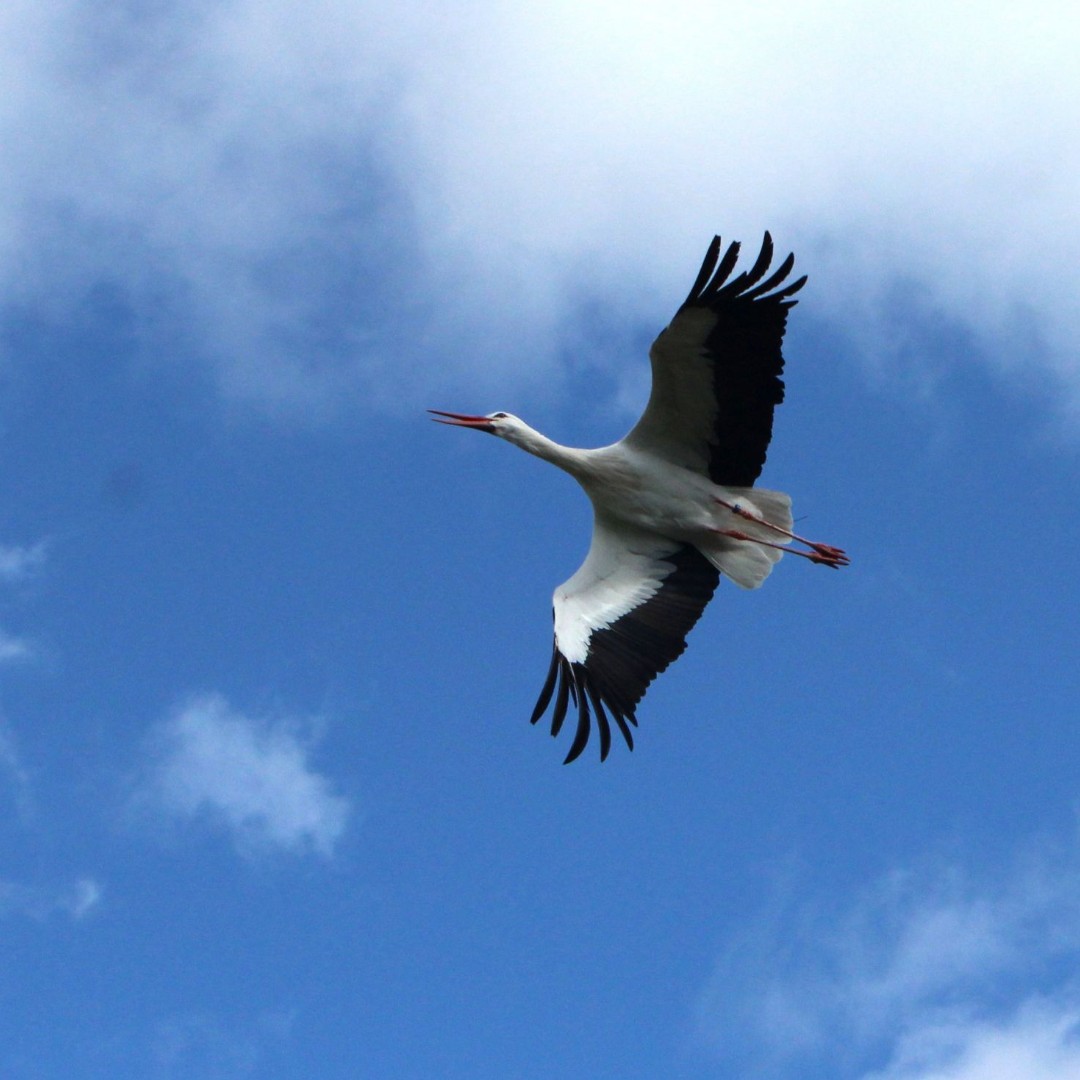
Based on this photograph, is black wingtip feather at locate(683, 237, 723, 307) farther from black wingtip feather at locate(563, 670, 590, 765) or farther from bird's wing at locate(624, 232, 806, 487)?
black wingtip feather at locate(563, 670, 590, 765)

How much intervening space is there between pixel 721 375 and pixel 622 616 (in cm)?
179

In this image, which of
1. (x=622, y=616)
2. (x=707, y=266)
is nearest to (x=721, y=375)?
(x=707, y=266)

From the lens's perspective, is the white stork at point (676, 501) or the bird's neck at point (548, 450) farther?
the bird's neck at point (548, 450)

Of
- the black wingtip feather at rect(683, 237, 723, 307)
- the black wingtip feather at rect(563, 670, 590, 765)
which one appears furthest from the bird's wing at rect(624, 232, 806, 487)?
the black wingtip feather at rect(563, 670, 590, 765)

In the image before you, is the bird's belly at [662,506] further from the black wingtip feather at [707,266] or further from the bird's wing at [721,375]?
the black wingtip feather at [707,266]

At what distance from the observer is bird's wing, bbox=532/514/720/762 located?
10336mm

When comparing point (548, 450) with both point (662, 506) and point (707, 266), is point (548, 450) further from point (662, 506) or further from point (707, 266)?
point (707, 266)

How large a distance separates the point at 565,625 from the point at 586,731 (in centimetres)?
92

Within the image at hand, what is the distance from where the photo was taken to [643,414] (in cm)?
1041

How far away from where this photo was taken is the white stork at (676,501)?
9797 millimetres

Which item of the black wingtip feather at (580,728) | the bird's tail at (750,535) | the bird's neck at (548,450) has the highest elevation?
the bird's neck at (548,450)

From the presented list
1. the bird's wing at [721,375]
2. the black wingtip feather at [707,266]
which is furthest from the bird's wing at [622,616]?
the black wingtip feather at [707,266]

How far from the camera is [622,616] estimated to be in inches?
429

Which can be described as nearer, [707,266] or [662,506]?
[707,266]
